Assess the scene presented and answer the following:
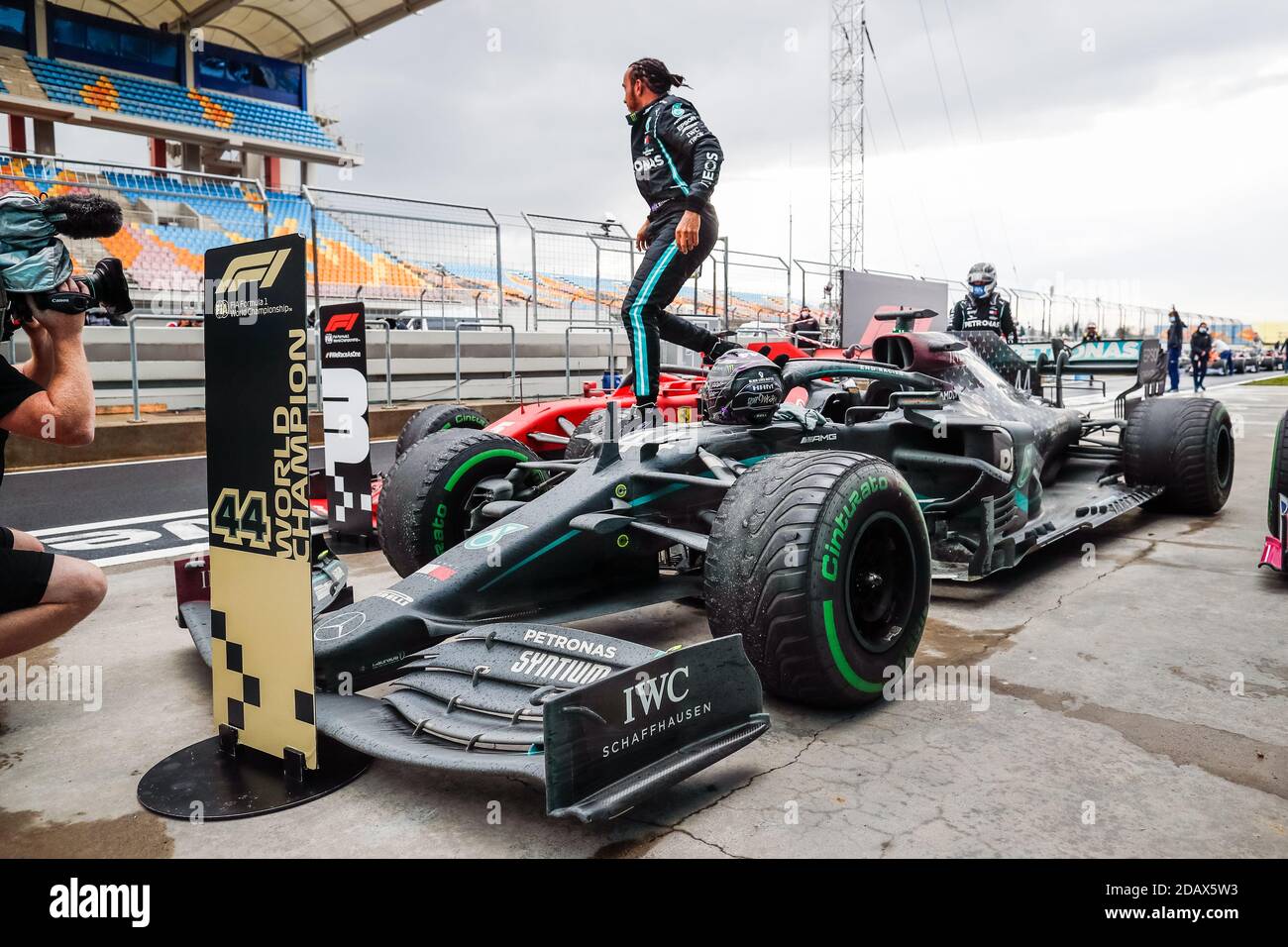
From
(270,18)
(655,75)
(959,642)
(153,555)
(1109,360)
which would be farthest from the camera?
(270,18)

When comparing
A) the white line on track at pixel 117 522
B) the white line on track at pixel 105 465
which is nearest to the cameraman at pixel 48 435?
the white line on track at pixel 117 522

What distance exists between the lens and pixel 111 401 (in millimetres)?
10680

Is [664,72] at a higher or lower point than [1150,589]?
higher

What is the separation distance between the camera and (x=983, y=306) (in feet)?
27.9

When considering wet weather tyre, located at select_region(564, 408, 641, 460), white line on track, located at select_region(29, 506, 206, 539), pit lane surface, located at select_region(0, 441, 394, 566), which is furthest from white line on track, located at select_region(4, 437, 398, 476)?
wet weather tyre, located at select_region(564, 408, 641, 460)

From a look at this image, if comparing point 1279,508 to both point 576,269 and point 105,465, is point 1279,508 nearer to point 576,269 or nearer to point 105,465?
point 105,465

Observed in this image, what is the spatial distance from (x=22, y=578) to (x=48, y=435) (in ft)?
1.37

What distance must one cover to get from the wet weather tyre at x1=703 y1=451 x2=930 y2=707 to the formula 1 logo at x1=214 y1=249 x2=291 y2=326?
1.37 meters

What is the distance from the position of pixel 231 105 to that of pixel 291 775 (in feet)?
107

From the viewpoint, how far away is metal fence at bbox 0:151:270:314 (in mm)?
11930
